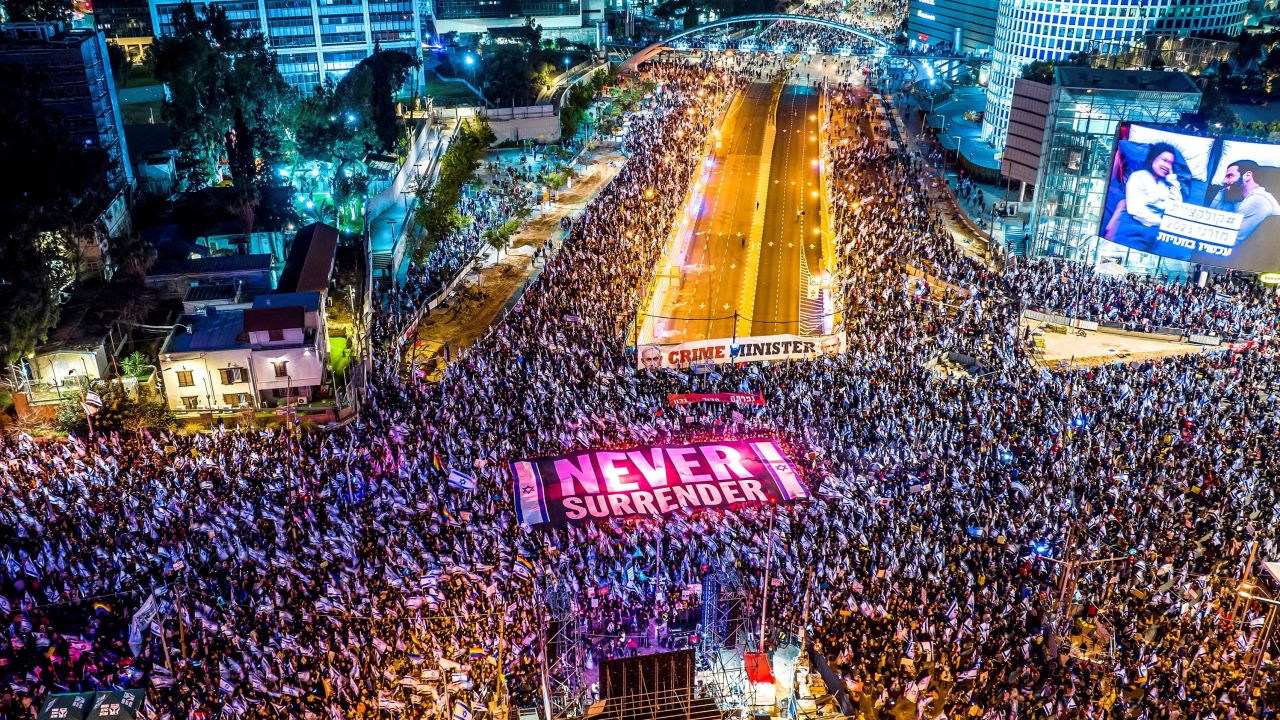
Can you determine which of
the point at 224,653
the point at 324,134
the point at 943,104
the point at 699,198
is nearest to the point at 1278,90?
the point at 943,104

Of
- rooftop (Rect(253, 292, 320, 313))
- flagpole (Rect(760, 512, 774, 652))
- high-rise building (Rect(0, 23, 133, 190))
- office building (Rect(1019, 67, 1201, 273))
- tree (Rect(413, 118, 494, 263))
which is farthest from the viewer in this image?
tree (Rect(413, 118, 494, 263))

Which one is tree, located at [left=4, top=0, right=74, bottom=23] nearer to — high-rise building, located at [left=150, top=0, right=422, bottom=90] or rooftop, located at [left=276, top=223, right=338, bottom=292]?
high-rise building, located at [left=150, top=0, right=422, bottom=90]

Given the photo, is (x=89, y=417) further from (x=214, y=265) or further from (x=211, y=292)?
(x=214, y=265)

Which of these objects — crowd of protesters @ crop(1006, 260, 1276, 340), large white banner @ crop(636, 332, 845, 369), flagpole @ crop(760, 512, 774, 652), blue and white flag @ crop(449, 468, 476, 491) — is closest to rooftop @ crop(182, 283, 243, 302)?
large white banner @ crop(636, 332, 845, 369)

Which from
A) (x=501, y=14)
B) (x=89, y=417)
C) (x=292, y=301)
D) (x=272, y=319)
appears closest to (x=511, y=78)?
(x=501, y=14)

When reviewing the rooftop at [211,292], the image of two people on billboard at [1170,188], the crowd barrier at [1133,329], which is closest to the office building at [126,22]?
the rooftop at [211,292]

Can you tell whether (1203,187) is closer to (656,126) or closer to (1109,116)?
(1109,116)
